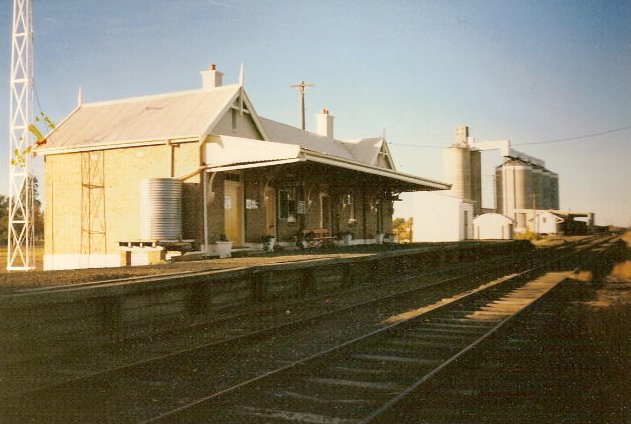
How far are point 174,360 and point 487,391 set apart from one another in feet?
10.7

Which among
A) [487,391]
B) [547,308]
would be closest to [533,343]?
[487,391]

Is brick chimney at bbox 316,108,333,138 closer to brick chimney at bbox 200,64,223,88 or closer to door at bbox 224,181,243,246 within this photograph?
brick chimney at bbox 200,64,223,88

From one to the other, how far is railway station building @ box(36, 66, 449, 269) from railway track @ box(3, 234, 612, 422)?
8.65 metres

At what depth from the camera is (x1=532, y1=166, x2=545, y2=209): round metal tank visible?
285ft

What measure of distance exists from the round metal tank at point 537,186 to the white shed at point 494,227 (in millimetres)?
33532

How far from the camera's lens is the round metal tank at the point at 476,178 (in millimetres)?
72000

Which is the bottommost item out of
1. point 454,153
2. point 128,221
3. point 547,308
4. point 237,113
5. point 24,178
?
point 547,308

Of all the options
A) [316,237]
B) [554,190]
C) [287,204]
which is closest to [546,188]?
[554,190]

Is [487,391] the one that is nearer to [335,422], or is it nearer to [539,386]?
[539,386]

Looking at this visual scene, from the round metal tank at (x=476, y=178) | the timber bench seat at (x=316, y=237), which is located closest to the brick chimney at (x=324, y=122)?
the timber bench seat at (x=316, y=237)

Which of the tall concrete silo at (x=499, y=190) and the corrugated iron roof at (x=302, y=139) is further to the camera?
the tall concrete silo at (x=499, y=190)

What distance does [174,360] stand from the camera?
635 cm

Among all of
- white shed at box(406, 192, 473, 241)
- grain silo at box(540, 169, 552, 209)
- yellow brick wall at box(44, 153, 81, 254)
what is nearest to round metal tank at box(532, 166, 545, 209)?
grain silo at box(540, 169, 552, 209)

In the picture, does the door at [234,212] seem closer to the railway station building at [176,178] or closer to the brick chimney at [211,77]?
the railway station building at [176,178]
